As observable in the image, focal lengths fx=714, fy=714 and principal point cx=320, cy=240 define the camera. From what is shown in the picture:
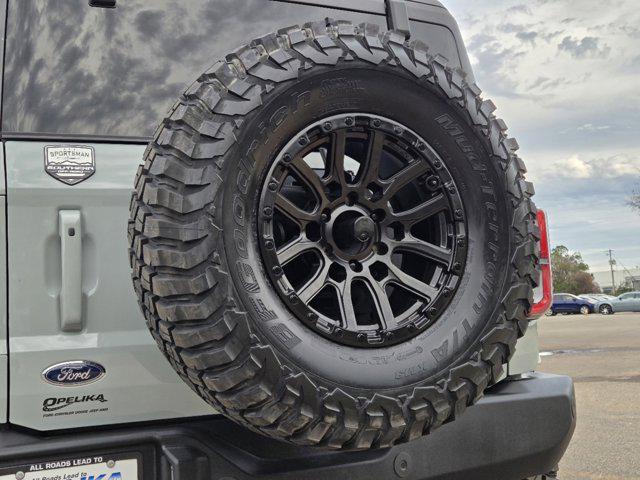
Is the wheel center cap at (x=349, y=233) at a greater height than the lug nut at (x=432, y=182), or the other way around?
the lug nut at (x=432, y=182)

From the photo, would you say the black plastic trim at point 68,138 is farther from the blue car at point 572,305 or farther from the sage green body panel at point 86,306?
the blue car at point 572,305

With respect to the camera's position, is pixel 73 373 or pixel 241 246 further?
pixel 73 373

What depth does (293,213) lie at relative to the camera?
84.2 inches

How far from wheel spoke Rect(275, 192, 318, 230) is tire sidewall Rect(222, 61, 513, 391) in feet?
0.28

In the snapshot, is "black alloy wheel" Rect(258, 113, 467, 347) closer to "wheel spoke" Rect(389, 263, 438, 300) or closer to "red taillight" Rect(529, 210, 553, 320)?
"wheel spoke" Rect(389, 263, 438, 300)

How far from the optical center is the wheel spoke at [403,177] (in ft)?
7.41

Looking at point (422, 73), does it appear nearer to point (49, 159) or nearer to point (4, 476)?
point (49, 159)

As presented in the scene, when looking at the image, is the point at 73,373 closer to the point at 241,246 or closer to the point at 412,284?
the point at 241,246

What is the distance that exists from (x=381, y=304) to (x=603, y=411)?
526 centimetres

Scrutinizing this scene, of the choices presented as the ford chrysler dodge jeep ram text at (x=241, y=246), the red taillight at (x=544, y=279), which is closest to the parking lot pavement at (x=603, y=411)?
the red taillight at (x=544, y=279)

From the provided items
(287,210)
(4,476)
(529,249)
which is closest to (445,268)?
(529,249)

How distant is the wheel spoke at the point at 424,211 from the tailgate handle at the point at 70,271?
0.99 m

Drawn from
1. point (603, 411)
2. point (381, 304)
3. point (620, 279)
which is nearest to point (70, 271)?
point (381, 304)

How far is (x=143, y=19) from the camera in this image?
2.45m
